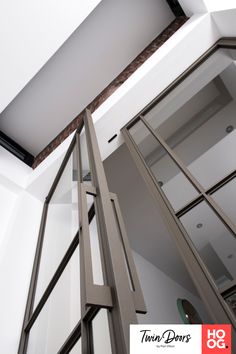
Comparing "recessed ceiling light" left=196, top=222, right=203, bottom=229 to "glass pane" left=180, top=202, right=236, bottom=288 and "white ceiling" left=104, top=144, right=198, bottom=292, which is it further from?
"white ceiling" left=104, top=144, right=198, bottom=292

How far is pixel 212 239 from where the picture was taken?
1.86 m

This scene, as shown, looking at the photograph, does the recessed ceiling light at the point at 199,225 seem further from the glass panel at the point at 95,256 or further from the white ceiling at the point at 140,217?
the white ceiling at the point at 140,217

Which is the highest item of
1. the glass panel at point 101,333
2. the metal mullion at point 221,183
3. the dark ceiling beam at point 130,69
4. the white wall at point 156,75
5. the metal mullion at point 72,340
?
the dark ceiling beam at point 130,69

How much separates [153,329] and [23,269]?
62.9 inches

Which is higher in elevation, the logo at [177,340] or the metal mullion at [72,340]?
the metal mullion at [72,340]

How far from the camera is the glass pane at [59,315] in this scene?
3.90ft

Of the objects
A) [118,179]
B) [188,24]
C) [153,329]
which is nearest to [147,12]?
[188,24]

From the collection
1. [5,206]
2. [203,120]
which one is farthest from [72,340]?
[203,120]

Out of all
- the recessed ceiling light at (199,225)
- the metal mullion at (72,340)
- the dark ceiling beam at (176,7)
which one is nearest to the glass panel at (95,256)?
the metal mullion at (72,340)

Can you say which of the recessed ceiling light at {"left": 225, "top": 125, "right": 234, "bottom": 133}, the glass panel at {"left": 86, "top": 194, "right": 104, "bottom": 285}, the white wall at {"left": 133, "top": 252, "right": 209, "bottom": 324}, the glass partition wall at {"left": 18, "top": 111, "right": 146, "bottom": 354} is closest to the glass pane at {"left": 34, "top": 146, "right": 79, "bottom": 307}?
the glass partition wall at {"left": 18, "top": 111, "right": 146, "bottom": 354}

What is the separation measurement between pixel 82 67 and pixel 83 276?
7.87 feet

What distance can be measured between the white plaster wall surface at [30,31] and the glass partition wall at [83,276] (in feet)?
2.29

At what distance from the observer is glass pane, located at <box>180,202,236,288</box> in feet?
4.16

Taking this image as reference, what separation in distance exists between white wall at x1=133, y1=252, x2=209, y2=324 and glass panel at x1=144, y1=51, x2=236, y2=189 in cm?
182
